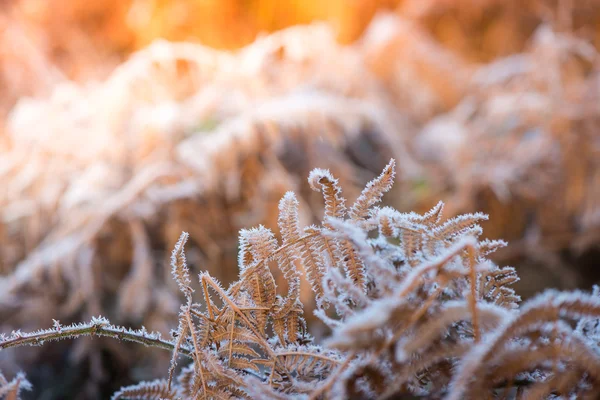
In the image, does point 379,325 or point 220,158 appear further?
point 220,158

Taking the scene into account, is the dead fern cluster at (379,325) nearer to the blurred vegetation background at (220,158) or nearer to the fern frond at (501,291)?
the fern frond at (501,291)

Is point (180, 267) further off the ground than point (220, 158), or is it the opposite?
point (220, 158)

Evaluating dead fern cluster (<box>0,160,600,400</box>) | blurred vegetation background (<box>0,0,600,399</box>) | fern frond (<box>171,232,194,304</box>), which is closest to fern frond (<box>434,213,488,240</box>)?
dead fern cluster (<box>0,160,600,400</box>)

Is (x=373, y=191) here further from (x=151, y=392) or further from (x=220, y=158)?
(x=220, y=158)

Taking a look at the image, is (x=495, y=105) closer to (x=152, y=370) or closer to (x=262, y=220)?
(x=262, y=220)

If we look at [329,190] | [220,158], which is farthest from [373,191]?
[220,158]

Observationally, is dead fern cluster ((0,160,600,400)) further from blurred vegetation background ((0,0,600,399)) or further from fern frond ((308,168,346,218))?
blurred vegetation background ((0,0,600,399))

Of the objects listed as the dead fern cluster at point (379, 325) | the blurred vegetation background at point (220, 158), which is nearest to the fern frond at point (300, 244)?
the dead fern cluster at point (379, 325)
